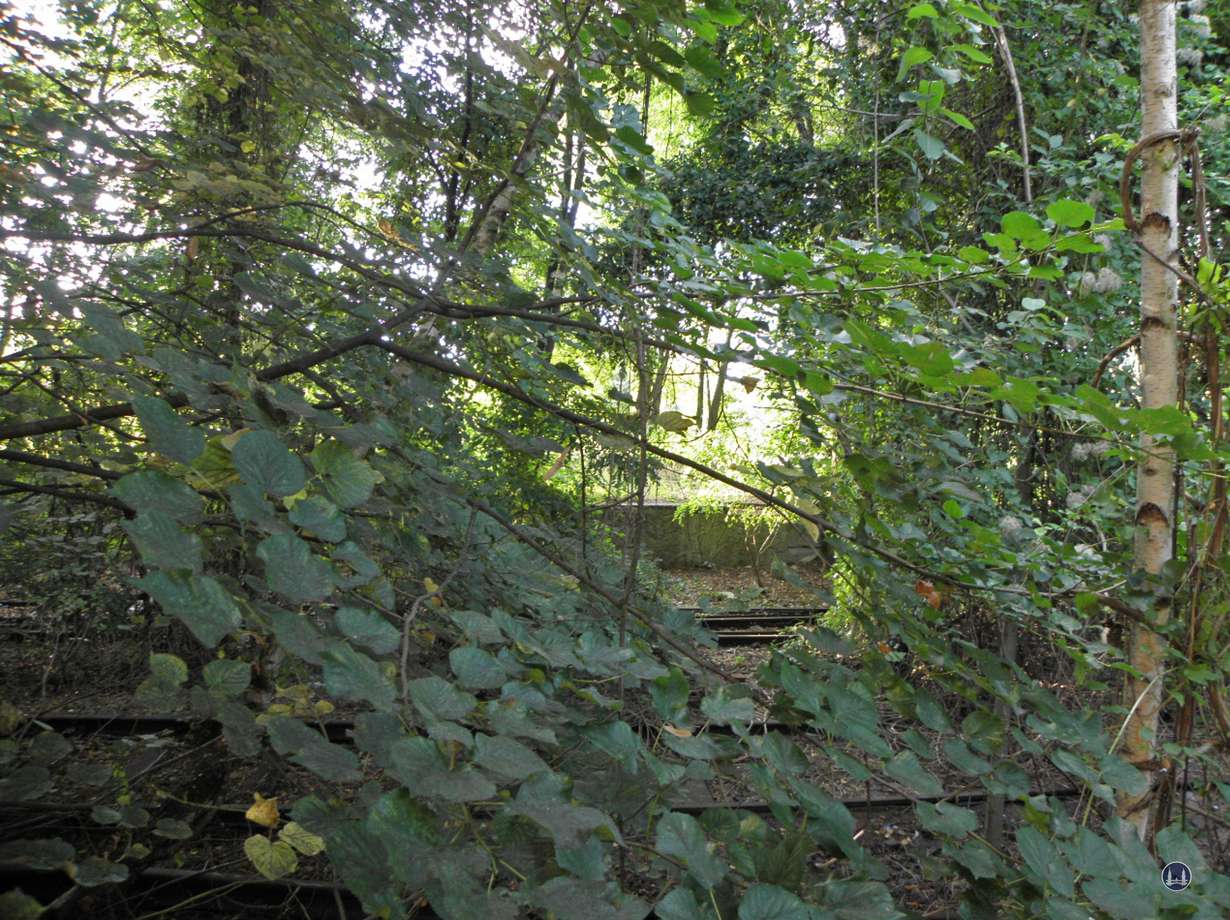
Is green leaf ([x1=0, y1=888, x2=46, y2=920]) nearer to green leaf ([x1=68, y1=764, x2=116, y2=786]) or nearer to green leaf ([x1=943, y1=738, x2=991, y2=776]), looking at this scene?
green leaf ([x1=68, y1=764, x2=116, y2=786])

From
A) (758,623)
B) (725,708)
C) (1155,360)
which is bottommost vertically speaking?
(758,623)

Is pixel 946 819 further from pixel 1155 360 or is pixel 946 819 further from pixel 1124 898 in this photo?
pixel 1155 360

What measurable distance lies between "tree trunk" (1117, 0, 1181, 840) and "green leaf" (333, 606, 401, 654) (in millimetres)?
1301

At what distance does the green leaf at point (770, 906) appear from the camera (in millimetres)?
570

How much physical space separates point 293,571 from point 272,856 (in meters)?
0.45

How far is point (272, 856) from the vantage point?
2.62 feet

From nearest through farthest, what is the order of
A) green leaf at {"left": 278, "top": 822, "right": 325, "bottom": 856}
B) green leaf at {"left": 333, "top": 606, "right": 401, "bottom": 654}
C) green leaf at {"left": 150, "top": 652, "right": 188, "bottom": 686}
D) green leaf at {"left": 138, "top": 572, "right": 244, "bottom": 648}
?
green leaf at {"left": 138, "top": 572, "right": 244, "bottom": 648}, green leaf at {"left": 333, "top": 606, "right": 401, "bottom": 654}, green leaf at {"left": 150, "top": 652, "right": 188, "bottom": 686}, green leaf at {"left": 278, "top": 822, "right": 325, "bottom": 856}

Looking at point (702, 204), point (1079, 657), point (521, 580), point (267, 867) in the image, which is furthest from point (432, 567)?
point (702, 204)

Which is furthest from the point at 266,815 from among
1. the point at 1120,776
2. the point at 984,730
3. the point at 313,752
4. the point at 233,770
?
the point at 233,770

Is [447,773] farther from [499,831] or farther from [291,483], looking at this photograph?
[291,483]

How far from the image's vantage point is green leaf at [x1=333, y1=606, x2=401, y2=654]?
62cm

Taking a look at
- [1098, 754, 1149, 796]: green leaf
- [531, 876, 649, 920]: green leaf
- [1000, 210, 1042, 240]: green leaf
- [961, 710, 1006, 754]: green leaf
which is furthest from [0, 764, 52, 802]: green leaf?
[1000, 210, 1042, 240]: green leaf

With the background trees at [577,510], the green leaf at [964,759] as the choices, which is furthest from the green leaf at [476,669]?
the green leaf at [964,759]

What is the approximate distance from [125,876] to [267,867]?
78 cm
